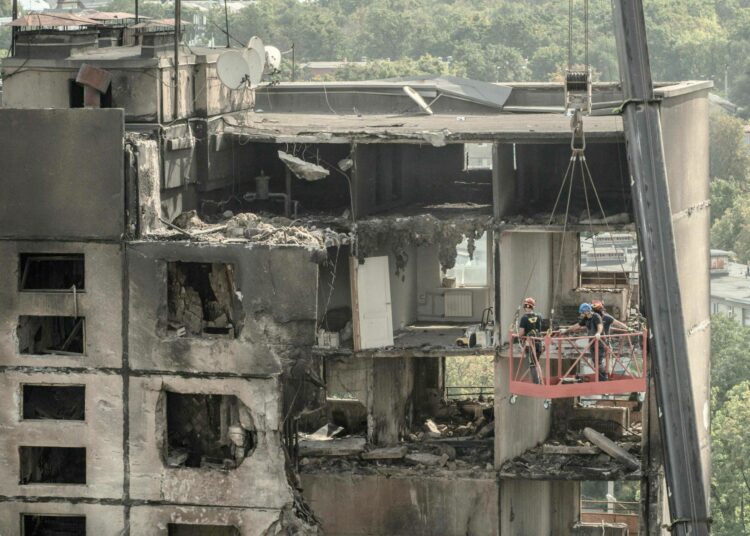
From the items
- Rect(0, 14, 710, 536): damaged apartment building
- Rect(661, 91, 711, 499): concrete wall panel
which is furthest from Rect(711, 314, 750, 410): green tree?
Rect(0, 14, 710, 536): damaged apartment building

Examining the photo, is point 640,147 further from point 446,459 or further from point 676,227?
point 446,459

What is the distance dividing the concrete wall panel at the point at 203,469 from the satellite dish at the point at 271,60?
37.9 feet

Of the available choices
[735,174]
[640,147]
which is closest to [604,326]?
[640,147]

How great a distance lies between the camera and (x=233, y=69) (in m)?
49.1

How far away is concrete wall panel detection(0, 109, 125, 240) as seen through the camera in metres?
43.9

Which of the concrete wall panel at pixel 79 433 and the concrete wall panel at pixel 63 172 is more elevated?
the concrete wall panel at pixel 63 172

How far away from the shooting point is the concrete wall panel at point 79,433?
4491cm

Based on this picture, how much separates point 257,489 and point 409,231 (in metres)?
8.38

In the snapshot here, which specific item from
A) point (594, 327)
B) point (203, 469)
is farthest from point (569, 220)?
Result: point (203, 469)

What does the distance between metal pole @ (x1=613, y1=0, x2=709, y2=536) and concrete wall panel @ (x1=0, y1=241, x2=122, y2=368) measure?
11933 millimetres

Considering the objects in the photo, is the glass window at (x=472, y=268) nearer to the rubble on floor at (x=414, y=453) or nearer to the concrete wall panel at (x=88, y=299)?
the rubble on floor at (x=414, y=453)

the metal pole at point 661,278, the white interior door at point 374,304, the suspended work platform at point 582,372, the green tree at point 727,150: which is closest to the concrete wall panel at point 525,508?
the white interior door at point 374,304

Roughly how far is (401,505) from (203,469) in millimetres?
7155

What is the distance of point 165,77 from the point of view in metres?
46.4
